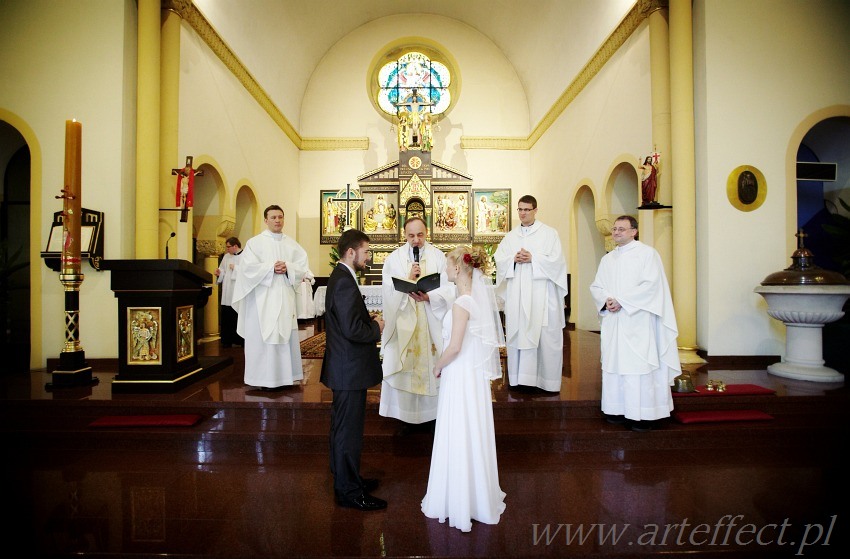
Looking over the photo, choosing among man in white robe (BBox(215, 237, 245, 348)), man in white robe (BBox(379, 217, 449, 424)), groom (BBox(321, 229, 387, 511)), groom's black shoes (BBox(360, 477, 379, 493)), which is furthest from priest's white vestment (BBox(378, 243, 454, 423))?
man in white robe (BBox(215, 237, 245, 348))

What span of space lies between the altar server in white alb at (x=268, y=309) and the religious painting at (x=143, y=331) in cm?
79

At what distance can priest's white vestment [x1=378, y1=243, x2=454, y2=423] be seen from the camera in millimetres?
3758

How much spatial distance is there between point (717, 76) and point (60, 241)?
28.9 ft

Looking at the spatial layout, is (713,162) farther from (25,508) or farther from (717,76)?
(25,508)

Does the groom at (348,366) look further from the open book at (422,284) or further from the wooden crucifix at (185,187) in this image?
the wooden crucifix at (185,187)

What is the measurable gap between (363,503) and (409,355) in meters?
1.28

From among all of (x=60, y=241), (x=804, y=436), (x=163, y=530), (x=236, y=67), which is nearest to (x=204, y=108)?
(x=236, y=67)

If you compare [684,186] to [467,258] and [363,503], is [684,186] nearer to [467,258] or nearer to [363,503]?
[467,258]

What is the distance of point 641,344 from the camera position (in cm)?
395

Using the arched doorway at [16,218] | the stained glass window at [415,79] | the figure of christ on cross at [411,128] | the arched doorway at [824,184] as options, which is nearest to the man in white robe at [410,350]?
the arched doorway at [824,184]

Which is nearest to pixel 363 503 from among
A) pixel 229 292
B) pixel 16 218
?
pixel 229 292

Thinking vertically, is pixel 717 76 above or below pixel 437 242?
above

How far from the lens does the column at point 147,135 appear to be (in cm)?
600

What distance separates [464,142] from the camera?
44.5ft
